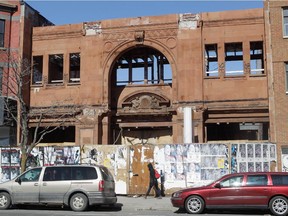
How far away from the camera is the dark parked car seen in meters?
14.2

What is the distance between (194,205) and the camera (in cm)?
1477

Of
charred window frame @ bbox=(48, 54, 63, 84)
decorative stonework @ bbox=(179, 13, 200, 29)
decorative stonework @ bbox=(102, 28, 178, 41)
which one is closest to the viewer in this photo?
decorative stonework @ bbox=(179, 13, 200, 29)

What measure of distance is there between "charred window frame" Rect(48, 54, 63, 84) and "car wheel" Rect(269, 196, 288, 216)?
59.7 ft

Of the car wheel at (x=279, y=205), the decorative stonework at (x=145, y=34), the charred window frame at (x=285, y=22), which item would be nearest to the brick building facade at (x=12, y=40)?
the decorative stonework at (x=145, y=34)

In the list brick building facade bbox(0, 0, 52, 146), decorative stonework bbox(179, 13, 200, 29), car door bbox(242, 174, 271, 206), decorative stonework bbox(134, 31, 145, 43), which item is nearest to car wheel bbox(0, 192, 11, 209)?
car door bbox(242, 174, 271, 206)

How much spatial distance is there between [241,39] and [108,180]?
13521mm

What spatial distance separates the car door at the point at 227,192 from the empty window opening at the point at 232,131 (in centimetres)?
1247

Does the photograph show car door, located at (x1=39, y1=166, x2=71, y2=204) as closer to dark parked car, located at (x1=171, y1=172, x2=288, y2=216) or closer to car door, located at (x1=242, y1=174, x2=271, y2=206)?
dark parked car, located at (x1=171, y1=172, x2=288, y2=216)

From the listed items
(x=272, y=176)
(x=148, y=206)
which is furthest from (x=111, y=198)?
(x=272, y=176)

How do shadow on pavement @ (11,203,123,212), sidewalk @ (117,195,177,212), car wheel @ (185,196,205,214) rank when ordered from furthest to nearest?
sidewalk @ (117,195,177,212), shadow on pavement @ (11,203,123,212), car wheel @ (185,196,205,214)

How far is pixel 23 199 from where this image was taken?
15633mm

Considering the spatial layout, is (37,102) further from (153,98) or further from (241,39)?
(241,39)

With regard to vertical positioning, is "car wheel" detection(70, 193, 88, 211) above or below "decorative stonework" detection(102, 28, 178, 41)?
below

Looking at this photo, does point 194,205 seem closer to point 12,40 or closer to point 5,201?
point 5,201
